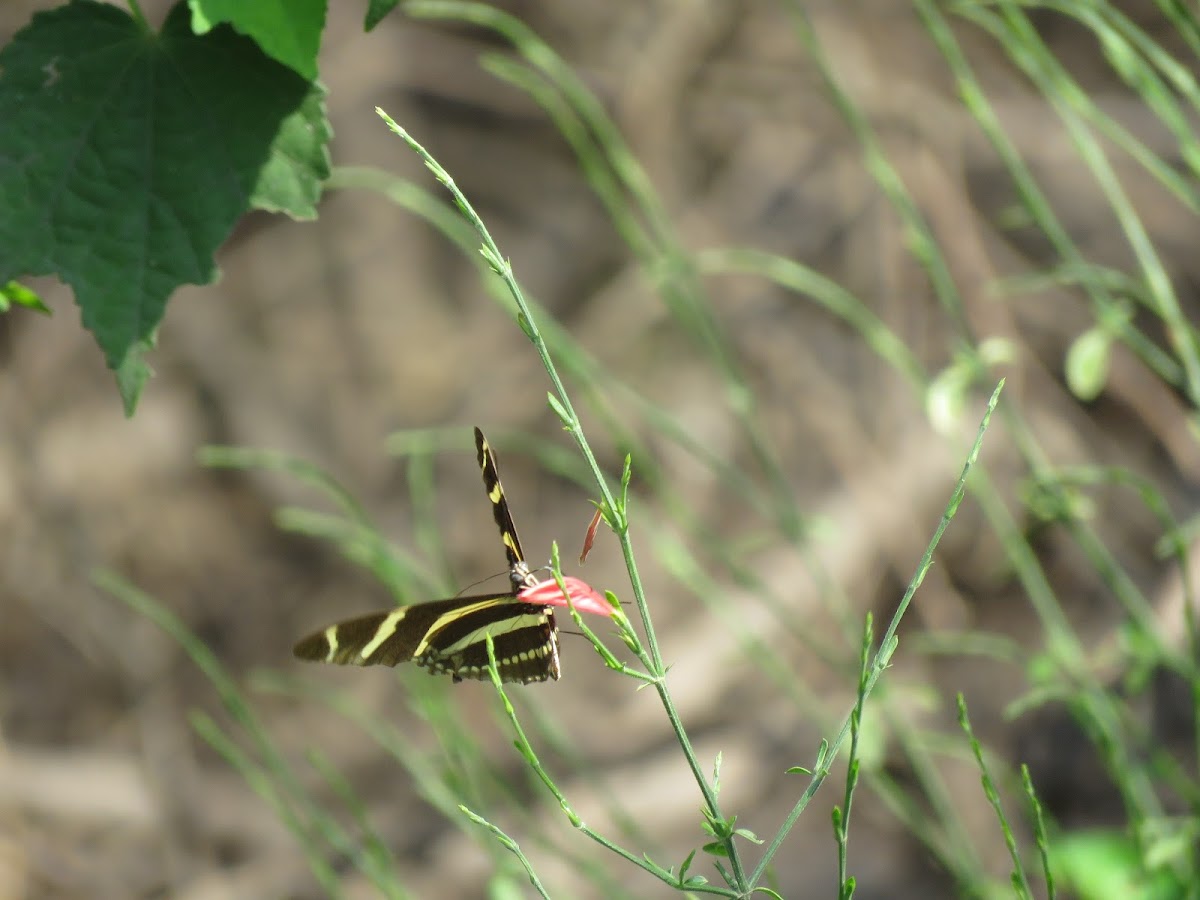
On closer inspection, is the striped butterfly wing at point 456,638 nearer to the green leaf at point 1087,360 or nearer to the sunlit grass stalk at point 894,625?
the sunlit grass stalk at point 894,625

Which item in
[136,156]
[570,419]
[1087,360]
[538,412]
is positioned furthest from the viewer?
[538,412]

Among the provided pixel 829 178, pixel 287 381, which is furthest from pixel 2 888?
pixel 829 178

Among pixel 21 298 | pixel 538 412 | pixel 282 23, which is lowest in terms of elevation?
pixel 538 412

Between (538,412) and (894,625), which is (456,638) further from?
(538,412)

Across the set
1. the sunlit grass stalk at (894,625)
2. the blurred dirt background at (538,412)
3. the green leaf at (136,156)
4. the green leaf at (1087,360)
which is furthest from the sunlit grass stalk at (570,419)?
the blurred dirt background at (538,412)

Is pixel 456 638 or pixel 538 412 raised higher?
pixel 456 638

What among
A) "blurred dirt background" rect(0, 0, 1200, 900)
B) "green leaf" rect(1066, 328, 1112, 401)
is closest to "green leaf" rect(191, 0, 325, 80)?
"green leaf" rect(1066, 328, 1112, 401)

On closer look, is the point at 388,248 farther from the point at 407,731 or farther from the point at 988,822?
the point at 988,822

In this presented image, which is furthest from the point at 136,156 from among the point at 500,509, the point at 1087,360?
the point at 1087,360
